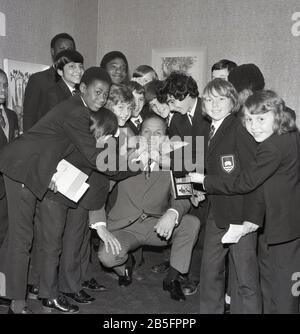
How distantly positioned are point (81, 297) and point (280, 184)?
1.50 metres

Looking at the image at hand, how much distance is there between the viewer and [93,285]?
3166mm

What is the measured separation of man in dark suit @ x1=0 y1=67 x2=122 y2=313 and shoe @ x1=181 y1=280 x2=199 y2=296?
43.4 inches

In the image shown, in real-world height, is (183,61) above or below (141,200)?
above

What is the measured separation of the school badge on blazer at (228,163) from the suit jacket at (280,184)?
0.11 metres

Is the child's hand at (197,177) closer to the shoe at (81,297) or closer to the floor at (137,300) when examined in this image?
the floor at (137,300)

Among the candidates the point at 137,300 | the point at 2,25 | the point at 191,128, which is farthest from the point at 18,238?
the point at 2,25

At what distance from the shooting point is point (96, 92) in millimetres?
2777

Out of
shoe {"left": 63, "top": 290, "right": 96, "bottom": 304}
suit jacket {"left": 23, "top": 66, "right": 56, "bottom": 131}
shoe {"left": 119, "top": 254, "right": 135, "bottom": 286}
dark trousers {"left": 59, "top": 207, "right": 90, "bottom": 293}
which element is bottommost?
shoe {"left": 63, "top": 290, "right": 96, "bottom": 304}

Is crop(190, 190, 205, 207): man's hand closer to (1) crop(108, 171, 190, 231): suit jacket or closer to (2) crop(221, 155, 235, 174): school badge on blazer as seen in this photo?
(1) crop(108, 171, 190, 231): suit jacket

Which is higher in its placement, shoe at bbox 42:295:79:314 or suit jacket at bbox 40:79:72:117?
suit jacket at bbox 40:79:72:117

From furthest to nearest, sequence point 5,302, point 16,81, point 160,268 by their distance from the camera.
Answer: point 16,81 < point 160,268 < point 5,302

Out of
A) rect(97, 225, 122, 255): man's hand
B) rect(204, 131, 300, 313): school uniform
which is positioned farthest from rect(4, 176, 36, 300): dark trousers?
rect(204, 131, 300, 313): school uniform

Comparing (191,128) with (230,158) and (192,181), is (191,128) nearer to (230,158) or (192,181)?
(192,181)

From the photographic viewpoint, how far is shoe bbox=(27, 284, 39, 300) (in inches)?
Answer: 116
